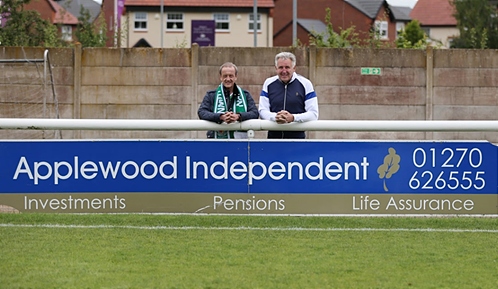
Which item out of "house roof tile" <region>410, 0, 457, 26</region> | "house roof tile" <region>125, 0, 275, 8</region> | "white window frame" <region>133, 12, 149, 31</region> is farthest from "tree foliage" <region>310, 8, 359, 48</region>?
"house roof tile" <region>410, 0, 457, 26</region>

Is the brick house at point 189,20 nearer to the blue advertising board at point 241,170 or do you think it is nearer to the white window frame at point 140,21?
the white window frame at point 140,21

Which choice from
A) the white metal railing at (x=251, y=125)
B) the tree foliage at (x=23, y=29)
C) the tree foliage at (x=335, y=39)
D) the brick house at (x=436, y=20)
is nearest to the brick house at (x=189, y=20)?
the brick house at (x=436, y=20)

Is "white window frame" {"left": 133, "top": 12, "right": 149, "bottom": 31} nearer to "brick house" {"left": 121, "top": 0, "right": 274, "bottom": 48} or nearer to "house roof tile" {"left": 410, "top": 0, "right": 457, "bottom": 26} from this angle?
"brick house" {"left": 121, "top": 0, "right": 274, "bottom": 48}

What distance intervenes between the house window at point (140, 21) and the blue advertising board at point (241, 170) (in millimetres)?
57343

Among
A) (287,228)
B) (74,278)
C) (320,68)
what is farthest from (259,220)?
(320,68)

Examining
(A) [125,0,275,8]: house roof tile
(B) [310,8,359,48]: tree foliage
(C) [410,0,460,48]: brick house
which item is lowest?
(B) [310,8,359,48]: tree foliage

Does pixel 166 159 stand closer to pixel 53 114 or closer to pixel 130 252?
pixel 130 252

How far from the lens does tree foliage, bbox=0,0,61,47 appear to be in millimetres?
21609

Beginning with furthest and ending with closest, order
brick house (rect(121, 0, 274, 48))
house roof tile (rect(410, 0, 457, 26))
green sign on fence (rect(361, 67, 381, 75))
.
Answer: house roof tile (rect(410, 0, 457, 26))
brick house (rect(121, 0, 274, 48))
green sign on fence (rect(361, 67, 381, 75))

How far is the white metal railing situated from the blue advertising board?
14cm

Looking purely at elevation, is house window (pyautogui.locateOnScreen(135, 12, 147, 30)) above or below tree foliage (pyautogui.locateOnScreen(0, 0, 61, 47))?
above

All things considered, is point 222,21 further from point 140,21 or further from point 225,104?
point 225,104

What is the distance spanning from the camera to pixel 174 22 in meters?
66.9

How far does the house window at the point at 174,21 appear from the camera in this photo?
218 ft
